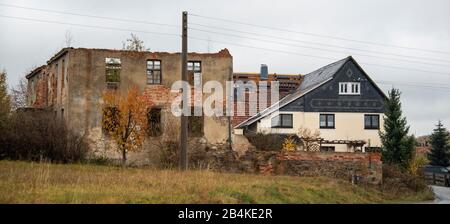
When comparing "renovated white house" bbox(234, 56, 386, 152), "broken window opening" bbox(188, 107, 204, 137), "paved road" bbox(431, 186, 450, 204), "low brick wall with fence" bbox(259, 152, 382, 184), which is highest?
"renovated white house" bbox(234, 56, 386, 152)

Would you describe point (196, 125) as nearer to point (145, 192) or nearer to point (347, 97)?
point (145, 192)

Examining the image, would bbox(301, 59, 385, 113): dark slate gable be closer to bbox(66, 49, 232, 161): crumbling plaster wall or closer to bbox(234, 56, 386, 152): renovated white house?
bbox(234, 56, 386, 152): renovated white house

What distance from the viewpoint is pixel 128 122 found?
2984 cm

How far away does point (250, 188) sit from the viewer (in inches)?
691

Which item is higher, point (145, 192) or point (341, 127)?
point (341, 127)

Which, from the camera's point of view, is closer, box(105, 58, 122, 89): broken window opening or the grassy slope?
the grassy slope

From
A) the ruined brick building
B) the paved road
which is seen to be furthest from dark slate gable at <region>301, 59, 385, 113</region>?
the ruined brick building

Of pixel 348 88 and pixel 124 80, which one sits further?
pixel 348 88

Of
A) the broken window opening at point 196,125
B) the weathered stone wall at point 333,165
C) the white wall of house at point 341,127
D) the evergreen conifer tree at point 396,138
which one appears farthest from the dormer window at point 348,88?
the broken window opening at point 196,125

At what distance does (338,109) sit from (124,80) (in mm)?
24828

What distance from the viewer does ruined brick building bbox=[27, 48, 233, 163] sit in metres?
32.5

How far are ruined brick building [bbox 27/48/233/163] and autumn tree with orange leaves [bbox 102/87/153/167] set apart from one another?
76.7 inches

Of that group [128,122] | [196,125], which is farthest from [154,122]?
[128,122]
